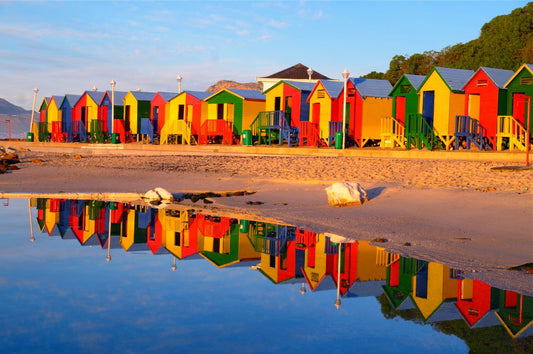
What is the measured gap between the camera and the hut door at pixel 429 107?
29781 millimetres

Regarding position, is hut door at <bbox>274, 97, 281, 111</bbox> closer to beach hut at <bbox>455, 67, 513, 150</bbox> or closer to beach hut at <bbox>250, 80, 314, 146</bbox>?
beach hut at <bbox>250, 80, 314, 146</bbox>

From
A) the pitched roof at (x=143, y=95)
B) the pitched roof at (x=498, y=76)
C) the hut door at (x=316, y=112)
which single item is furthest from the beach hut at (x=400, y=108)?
the pitched roof at (x=143, y=95)

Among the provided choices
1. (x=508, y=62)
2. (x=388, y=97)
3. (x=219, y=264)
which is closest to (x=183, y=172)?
(x=219, y=264)

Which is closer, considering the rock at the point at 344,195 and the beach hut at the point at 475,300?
the beach hut at the point at 475,300

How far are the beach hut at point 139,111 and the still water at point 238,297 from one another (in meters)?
35.2

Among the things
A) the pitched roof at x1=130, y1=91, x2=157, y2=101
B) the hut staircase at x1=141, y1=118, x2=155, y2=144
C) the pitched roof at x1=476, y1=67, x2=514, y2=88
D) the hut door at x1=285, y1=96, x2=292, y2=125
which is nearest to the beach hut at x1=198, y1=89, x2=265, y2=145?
the hut door at x1=285, y1=96, x2=292, y2=125

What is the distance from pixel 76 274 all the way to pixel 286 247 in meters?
3.34

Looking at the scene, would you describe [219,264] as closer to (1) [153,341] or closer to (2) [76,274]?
(2) [76,274]

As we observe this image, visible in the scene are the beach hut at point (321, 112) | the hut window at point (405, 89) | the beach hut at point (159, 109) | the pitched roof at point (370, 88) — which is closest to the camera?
the hut window at point (405, 89)

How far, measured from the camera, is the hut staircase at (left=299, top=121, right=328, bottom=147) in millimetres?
34344

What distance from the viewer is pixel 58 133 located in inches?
2192

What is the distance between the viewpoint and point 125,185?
63.5 ft

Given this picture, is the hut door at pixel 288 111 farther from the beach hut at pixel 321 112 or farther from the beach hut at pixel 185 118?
the beach hut at pixel 185 118

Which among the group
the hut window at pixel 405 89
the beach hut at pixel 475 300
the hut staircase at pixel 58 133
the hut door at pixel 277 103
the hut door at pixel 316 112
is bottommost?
the beach hut at pixel 475 300
